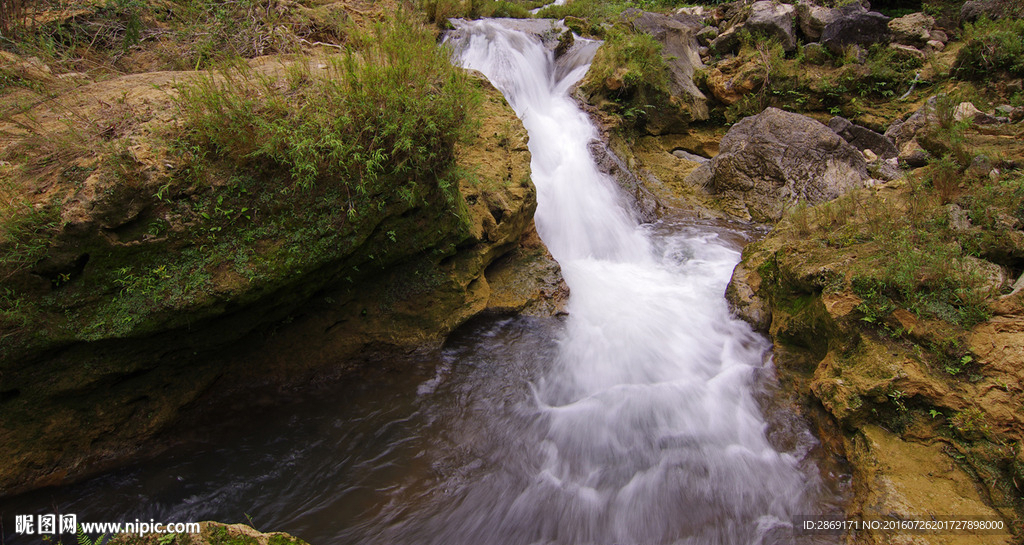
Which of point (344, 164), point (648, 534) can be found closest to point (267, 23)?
point (344, 164)

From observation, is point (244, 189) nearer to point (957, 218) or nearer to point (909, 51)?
point (957, 218)

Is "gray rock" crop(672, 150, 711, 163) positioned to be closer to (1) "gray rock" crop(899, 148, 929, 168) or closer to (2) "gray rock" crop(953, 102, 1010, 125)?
(1) "gray rock" crop(899, 148, 929, 168)

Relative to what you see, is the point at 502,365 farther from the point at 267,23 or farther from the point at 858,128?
the point at 858,128

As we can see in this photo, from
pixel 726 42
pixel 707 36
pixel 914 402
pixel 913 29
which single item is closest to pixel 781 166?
pixel 726 42

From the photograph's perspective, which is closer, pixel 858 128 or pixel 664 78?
pixel 858 128

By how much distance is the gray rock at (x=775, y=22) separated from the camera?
10.9 m

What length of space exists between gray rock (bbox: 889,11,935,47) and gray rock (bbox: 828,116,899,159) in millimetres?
3406

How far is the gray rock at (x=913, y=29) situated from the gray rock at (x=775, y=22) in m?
2.23

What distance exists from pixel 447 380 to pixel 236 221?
2.68 m

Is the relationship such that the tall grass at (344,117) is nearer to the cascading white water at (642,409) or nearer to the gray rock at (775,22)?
the cascading white water at (642,409)

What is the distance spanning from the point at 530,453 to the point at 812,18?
13565mm

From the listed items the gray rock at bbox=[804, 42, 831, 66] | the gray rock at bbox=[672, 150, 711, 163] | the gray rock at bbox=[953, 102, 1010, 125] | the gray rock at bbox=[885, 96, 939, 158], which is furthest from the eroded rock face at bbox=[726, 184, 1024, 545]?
the gray rock at bbox=[804, 42, 831, 66]

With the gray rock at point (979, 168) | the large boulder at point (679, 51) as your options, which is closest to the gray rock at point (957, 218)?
the gray rock at point (979, 168)

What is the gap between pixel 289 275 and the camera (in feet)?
13.0
